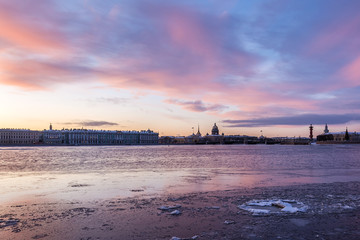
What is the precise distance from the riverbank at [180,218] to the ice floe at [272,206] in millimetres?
163

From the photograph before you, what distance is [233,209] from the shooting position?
8.62m

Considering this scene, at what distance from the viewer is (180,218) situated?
25.3 feet

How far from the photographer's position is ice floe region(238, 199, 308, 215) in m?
8.35

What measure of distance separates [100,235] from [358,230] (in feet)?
16.9

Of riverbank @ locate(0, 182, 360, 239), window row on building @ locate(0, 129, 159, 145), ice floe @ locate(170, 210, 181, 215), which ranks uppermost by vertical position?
window row on building @ locate(0, 129, 159, 145)

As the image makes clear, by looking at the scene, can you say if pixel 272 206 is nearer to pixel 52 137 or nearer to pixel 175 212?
pixel 175 212

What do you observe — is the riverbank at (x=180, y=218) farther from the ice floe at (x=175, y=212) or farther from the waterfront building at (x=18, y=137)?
the waterfront building at (x=18, y=137)

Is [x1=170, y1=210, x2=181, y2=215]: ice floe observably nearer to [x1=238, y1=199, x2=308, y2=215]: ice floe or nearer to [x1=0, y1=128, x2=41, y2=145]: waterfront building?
[x1=238, y1=199, x2=308, y2=215]: ice floe

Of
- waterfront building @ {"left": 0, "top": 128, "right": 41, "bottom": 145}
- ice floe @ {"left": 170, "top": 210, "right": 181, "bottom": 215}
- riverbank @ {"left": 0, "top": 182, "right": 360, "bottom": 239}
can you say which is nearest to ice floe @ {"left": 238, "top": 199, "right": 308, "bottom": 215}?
riverbank @ {"left": 0, "top": 182, "right": 360, "bottom": 239}

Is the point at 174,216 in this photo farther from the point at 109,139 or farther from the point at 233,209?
the point at 109,139

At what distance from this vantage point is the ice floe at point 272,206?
8.35 m

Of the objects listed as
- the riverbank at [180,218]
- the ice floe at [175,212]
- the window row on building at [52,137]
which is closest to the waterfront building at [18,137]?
the window row on building at [52,137]

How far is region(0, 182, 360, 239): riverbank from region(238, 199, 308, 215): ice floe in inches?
6.4

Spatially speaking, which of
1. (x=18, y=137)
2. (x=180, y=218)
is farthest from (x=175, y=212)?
(x=18, y=137)
